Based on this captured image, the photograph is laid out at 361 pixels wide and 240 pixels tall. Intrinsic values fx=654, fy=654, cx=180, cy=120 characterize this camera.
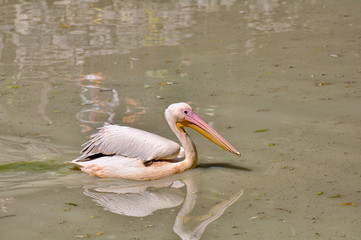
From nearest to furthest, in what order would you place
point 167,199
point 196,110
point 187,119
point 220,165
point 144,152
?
1. point 167,199
2. point 144,152
3. point 187,119
4. point 220,165
5. point 196,110

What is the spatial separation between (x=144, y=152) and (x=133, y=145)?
0.10m

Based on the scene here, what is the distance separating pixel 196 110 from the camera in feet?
21.6

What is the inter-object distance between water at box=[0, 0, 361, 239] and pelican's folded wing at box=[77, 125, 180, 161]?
23cm

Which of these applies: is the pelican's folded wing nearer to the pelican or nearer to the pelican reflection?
the pelican

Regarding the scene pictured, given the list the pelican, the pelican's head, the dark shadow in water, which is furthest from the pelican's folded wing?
the dark shadow in water

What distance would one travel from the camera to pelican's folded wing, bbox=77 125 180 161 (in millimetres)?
4895

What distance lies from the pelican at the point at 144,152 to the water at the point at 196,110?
0.35 ft

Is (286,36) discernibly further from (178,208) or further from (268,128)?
(178,208)

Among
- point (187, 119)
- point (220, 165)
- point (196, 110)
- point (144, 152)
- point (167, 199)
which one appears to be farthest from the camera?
point (196, 110)

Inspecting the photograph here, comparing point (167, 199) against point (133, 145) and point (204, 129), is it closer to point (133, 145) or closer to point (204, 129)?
point (133, 145)

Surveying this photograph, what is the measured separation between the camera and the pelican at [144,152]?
4.91m

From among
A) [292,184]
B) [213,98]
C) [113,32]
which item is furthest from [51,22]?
[292,184]

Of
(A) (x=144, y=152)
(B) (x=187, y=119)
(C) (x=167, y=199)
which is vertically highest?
(B) (x=187, y=119)

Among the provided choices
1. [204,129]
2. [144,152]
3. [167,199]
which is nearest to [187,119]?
[204,129]
